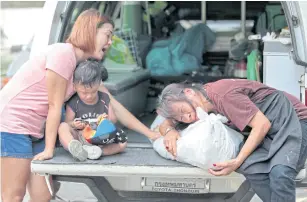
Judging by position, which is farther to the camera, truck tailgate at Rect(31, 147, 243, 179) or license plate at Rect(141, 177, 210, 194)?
license plate at Rect(141, 177, 210, 194)

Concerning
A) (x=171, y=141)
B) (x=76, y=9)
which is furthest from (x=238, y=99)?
(x=76, y=9)

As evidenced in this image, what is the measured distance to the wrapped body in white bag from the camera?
2555 millimetres

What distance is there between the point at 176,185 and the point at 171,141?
0.26 metres

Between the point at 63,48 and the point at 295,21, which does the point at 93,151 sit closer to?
the point at 63,48

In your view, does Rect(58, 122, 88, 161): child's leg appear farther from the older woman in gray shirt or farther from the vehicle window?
the vehicle window

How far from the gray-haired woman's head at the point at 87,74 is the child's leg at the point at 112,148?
325 mm

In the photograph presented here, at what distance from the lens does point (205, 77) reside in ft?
16.1

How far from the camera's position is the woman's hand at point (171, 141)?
2723 mm

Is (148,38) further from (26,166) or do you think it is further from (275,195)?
(275,195)

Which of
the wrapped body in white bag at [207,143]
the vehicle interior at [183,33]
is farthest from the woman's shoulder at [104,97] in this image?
the vehicle interior at [183,33]

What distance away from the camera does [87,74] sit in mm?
2799

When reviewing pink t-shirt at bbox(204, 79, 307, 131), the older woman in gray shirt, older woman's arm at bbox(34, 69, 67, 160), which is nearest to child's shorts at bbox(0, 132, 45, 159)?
older woman's arm at bbox(34, 69, 67, 160)

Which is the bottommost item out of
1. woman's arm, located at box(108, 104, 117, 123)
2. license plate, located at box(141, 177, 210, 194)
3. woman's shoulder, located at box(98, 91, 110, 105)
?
license plate, located at box(141, 177, 210, 194)

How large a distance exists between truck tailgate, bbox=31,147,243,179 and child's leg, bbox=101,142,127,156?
73 mm
